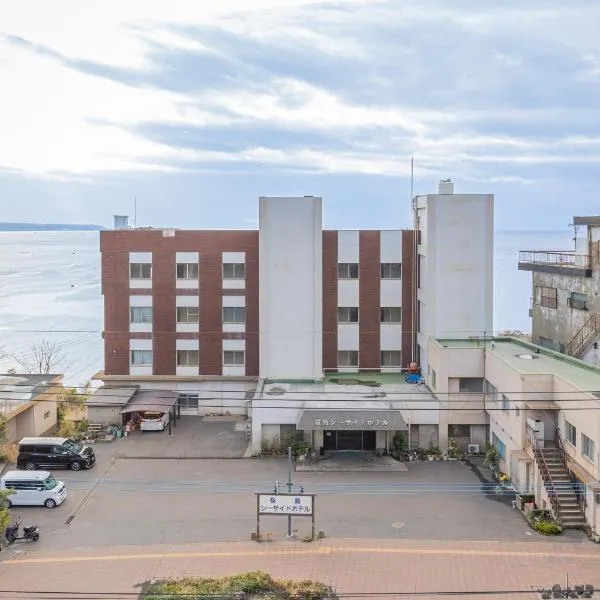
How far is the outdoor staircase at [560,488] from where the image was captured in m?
21.5

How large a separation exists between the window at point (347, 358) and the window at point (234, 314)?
575 cm

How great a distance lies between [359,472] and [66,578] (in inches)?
Result: 501

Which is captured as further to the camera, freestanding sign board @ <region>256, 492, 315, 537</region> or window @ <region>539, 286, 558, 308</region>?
window @ <region>539, 286, 558, 308</region>

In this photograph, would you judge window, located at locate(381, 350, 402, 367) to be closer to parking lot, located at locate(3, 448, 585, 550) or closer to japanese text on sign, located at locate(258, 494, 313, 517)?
parking lot, located at locate(3, 448, 585, 550)

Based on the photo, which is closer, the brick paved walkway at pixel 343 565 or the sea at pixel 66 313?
the brick paved walkway at pixel 343 565

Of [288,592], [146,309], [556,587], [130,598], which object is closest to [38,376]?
[146,309]

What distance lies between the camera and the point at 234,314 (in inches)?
→ 1474

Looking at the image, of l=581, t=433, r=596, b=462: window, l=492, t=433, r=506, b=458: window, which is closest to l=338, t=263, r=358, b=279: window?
l=492, t=433, r=506, b=458: window

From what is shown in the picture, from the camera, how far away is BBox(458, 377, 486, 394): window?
30.2 m

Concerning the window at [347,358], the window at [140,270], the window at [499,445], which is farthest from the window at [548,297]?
the window at [140,270]

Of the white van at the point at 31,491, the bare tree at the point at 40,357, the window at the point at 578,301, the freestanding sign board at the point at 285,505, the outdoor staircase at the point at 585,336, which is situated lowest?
the bare tree at the point at 40,357

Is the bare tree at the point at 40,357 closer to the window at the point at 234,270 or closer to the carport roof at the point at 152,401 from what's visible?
the carport roof at the point at 152,401

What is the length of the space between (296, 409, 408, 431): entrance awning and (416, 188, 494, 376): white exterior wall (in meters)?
7.25

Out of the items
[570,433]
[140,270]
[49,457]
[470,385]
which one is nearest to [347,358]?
[470,385]
